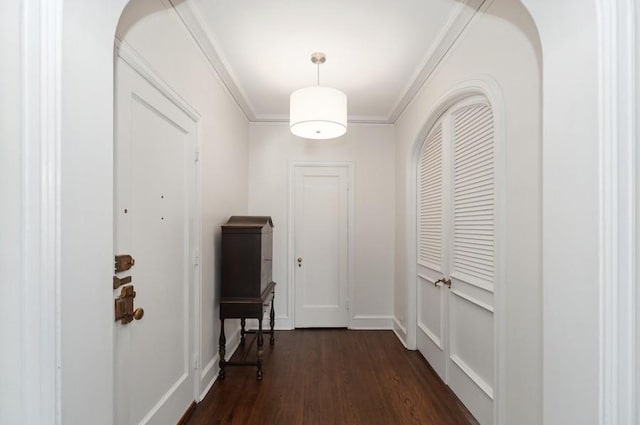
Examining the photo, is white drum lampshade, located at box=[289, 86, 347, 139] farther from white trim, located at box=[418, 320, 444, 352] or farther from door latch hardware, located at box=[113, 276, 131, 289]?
white trim, located at box=[418, 320, 444, 352]

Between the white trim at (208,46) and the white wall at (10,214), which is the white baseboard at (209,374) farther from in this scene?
the white trim at (208,46)

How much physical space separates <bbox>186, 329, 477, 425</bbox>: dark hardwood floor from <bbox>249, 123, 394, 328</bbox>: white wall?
2.36ft

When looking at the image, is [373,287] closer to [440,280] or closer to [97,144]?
[440,280]

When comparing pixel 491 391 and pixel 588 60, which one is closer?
pixel 588 60

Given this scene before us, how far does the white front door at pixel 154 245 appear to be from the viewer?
143cm

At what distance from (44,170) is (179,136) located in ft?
4.32

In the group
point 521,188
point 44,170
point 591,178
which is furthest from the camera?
point 521,188

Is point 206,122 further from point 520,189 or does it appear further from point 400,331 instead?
point 400,331

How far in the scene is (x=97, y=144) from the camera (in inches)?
38.6

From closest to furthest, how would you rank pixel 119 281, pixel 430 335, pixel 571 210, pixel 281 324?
pixel 571 210 < pixel 119 281 < pixel 430 335 < pixel 281 324

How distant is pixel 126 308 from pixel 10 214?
81 centimetres

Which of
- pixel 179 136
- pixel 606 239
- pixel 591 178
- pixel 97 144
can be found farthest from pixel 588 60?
pixel 179 136

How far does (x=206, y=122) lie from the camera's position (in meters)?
2.49

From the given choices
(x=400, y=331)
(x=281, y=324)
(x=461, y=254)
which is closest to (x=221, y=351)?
(x=281, y=324)
